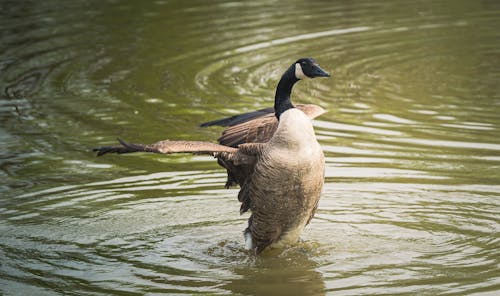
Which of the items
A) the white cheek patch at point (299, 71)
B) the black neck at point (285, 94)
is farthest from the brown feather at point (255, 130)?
the white cheek patch at point (299, 71)

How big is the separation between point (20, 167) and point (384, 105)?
530 centimetres

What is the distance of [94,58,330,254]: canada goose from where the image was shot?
8.02 metres

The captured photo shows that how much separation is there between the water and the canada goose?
37 cm

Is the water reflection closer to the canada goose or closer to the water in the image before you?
the water

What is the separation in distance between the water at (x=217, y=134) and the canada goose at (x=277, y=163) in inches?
14.6

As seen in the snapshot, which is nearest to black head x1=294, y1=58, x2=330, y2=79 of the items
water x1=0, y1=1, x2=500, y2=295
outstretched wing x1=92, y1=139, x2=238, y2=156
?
outstretched wing x1=92, y1=139, x2=238, y2=156

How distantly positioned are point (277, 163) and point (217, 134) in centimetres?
440

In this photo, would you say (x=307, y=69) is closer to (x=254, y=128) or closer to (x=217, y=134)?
(x=254, y=128)

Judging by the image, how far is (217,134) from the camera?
1245 cm

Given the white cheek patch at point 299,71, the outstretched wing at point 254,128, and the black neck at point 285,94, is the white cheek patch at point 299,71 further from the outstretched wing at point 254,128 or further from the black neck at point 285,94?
the outstretched wing at point 254,128

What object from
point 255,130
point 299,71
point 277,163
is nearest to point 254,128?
point 255,130

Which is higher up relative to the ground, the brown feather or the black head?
the black head

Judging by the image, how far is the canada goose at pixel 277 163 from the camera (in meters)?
8.02

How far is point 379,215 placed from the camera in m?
9.44
